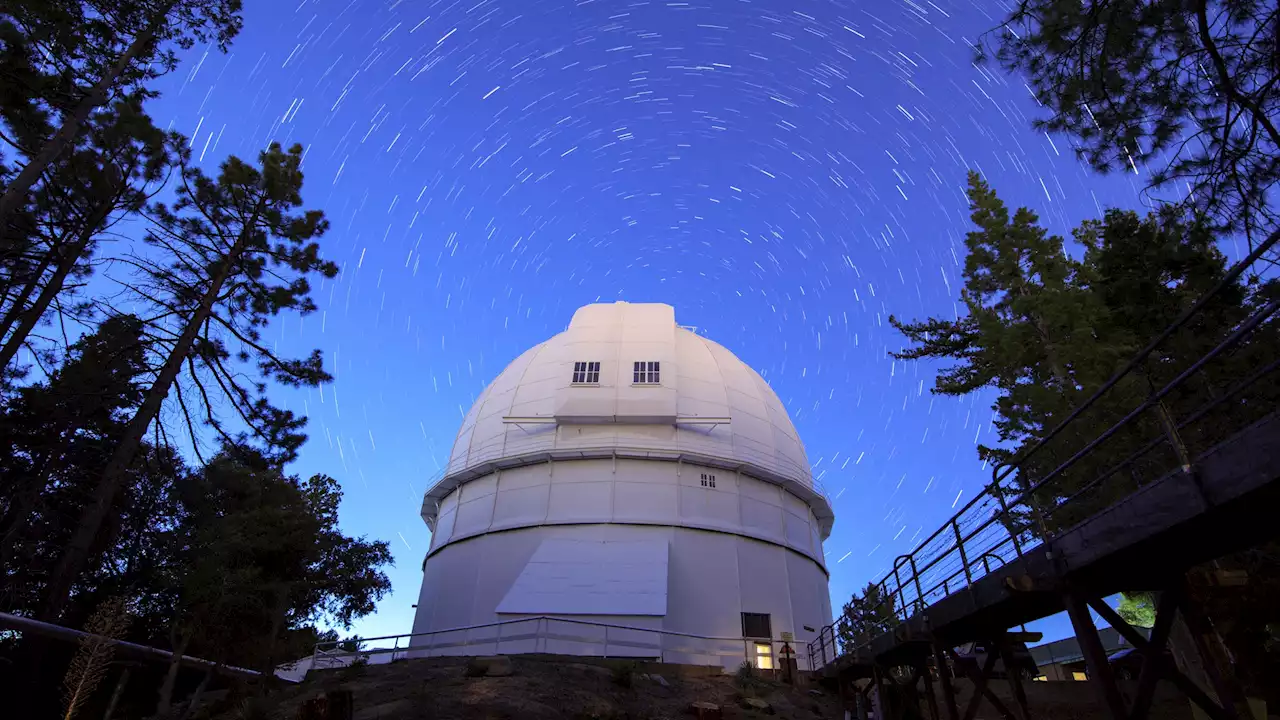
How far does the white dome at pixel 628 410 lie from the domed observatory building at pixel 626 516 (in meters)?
0.07

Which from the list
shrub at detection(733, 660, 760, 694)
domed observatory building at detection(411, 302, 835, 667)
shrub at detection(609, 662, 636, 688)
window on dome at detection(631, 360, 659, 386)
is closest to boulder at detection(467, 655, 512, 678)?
shrub at detection(609, 662, 636, 688)

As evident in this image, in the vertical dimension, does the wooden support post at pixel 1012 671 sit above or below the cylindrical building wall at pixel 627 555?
below

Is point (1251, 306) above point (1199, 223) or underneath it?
above

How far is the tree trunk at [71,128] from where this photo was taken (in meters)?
8.66

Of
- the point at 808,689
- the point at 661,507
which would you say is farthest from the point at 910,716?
the point at 661,507

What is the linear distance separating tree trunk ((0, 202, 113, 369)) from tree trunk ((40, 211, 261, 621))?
1866 mm

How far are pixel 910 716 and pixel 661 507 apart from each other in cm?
952

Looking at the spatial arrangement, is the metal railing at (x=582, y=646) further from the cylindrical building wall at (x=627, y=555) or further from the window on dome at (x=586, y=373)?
the window on dome at (x=586, y=373)

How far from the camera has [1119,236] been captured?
15484 millimetres

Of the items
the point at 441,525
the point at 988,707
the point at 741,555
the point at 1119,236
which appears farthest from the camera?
the point at 441,525

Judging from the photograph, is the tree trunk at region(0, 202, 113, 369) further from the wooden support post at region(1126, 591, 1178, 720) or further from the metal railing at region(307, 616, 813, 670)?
the wooden support post at region(1126, 591, 1178, 720)

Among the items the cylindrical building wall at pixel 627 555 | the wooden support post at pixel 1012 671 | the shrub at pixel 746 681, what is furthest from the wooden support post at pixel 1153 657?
the cylindrical building wall at pixel 627 555

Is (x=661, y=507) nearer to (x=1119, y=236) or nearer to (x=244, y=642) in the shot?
(x=244, y=642)

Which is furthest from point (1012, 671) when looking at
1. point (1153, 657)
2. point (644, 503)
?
point (644, 503)
